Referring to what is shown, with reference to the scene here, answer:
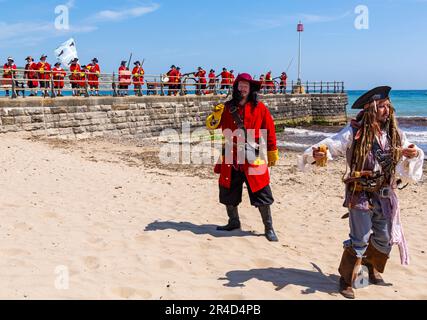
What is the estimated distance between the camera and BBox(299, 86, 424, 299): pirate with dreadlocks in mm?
3807

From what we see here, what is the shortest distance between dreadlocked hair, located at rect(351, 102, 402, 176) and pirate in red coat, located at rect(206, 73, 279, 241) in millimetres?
1648

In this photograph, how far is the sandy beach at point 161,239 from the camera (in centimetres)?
398

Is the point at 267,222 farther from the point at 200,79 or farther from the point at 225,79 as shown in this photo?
the point at 225,79

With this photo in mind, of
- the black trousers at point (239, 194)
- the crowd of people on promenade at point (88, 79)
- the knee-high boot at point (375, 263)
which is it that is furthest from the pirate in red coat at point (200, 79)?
the knee-high boot at point (375, 263)

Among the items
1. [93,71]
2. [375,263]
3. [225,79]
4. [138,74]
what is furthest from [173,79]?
[375,263]

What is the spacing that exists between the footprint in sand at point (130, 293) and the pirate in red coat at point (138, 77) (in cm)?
1518

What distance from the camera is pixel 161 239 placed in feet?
17.6

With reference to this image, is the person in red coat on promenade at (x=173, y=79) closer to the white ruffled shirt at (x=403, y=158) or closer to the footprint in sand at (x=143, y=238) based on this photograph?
the footprint in sand at (x=143, y=238)

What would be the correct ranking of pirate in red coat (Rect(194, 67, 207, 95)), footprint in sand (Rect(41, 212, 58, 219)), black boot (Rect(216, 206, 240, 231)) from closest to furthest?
footprint in sand (Rect(41, 212, 58, 219))
black boot (Rect(216, 206, 240, 231))
pirate in red coat (Rect(194, 67, 207, 95))

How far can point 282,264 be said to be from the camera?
15.8 feet

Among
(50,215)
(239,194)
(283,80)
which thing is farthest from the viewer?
(283,80)

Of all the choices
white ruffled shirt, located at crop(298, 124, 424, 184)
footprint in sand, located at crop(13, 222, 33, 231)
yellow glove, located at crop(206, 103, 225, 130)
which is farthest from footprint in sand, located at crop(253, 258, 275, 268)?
footprint in sand, located at crop(13, 222, 33, 231)

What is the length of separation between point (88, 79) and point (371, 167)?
15.6m

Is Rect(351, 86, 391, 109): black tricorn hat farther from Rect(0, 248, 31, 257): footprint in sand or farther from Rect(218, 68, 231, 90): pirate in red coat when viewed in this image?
Rect(218, 68, 231, 90): pirate in red coat
